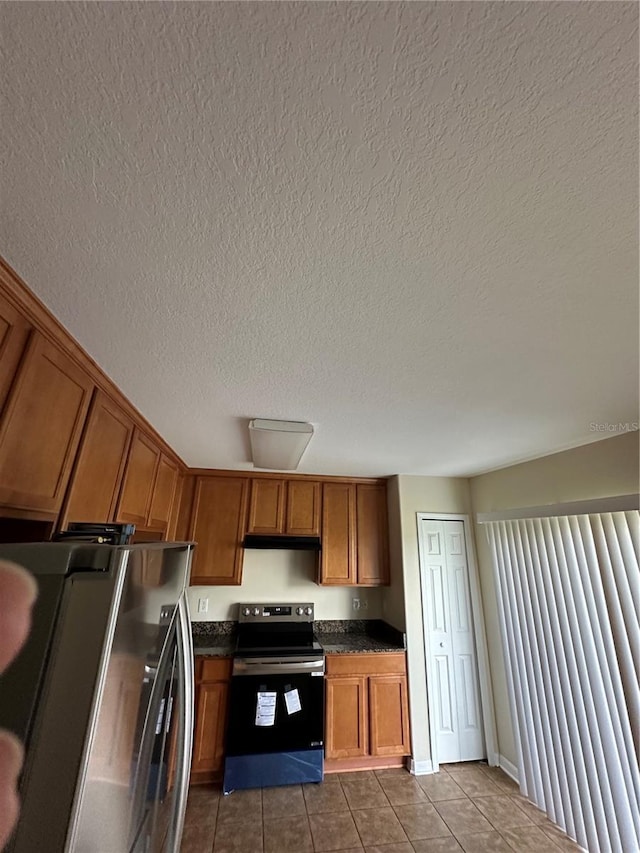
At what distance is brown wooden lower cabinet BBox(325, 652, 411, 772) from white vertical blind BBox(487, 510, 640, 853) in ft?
2.77

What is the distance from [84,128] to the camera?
1.88 feet

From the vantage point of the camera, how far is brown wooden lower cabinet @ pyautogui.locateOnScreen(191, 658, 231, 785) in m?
2.54

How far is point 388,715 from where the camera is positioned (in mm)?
2818

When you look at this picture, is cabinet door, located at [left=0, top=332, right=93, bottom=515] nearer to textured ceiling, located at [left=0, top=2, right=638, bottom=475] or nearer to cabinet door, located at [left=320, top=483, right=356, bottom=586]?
textured ceiling, located at [left=0, top=2, right=638, bottom=475]

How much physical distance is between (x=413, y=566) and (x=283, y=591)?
4.13 ft

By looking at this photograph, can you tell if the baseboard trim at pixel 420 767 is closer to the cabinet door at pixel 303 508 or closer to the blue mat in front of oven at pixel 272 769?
the blue mat in front of oven at pixel 272 769

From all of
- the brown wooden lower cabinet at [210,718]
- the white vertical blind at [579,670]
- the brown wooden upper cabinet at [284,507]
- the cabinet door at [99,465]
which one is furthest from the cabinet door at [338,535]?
the cabinet door at [99,465]

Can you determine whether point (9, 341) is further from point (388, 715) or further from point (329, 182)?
point (388, 715)

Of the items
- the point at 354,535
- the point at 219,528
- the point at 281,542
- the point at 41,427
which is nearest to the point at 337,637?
the point at 354,535

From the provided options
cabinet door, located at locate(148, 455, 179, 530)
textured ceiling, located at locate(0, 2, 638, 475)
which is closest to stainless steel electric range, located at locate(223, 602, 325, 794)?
cabinet door, located at locate(148, 455, 179, 530)

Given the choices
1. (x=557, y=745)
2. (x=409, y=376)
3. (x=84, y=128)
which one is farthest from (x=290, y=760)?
(x=84, y=128)

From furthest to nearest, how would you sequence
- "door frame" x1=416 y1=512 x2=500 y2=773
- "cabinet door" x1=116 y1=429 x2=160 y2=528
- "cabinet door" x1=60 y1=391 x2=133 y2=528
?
"door frame" x1=416 y1=512 x2=500 y2=773, "cabinet door" x1=116 y1=429 x2=160 y2=528, "cabinet door" x1=60 y1=391 x2=133 y2=528

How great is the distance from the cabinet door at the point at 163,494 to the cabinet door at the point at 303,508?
3.44 feet

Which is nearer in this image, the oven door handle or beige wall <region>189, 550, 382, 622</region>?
the oven door handle
